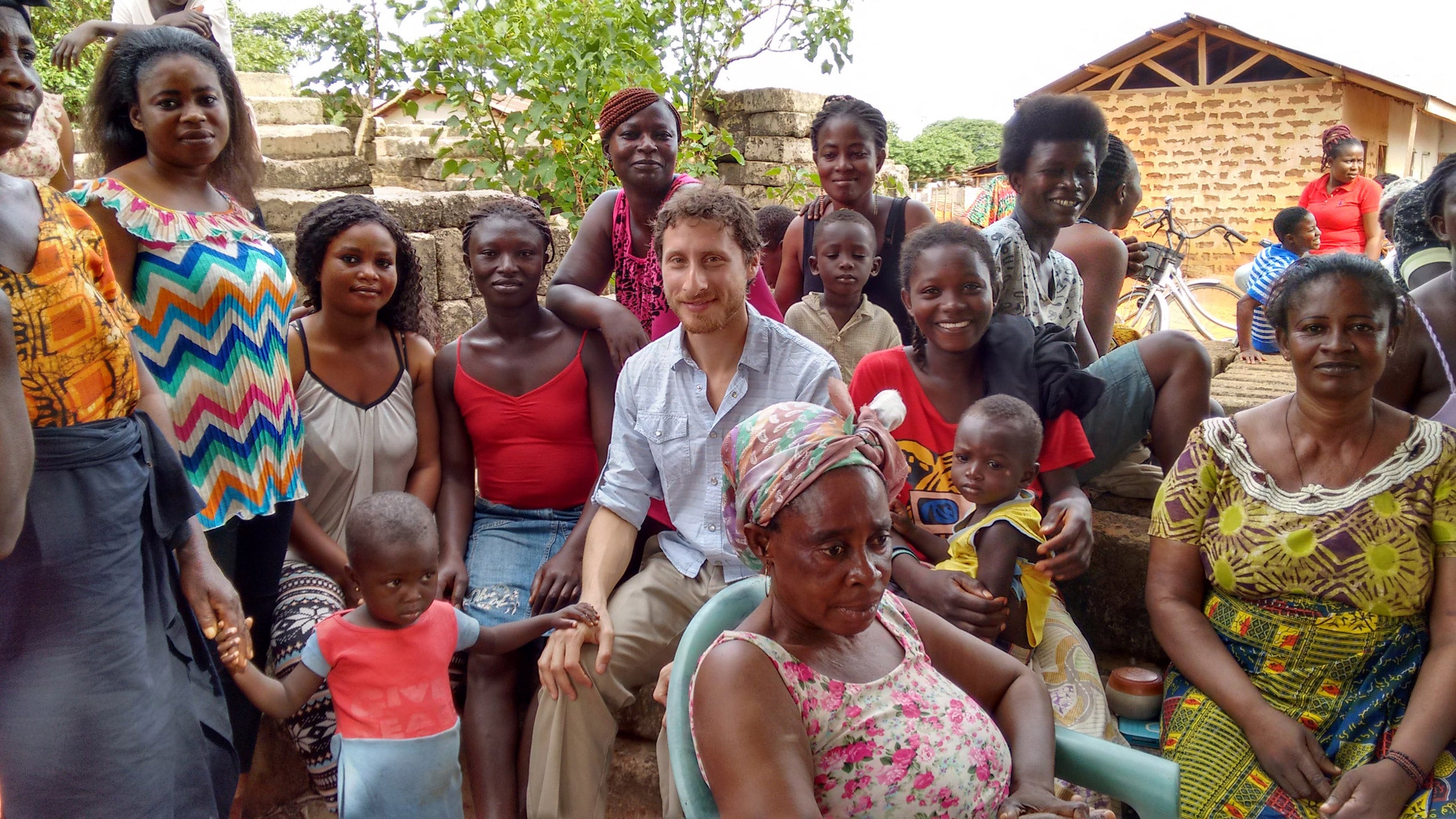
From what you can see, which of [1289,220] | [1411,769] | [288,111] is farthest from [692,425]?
[288,111]

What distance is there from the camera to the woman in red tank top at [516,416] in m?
3.00

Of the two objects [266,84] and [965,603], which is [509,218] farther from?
[266,84]

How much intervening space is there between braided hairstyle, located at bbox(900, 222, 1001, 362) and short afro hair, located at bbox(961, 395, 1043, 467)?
1.30ft

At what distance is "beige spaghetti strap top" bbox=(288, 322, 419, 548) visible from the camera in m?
2.87

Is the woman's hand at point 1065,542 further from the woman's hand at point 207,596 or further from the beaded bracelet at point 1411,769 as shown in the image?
the woman's hand at point 207,596

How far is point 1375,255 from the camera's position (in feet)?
28.4

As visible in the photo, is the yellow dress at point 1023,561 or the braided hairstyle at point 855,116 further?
the braided hairstyle at point 855,116

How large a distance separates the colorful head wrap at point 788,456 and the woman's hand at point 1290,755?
1.05 m

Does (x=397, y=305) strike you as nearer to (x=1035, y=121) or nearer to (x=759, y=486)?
(x=759, y=486)

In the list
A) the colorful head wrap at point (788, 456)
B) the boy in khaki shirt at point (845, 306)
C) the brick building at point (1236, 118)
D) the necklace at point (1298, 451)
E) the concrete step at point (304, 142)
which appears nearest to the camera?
the colorful head wrap at point (788, 456)

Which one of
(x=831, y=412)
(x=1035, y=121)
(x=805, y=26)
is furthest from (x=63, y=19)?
(x=831, y=412)

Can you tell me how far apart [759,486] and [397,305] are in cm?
185

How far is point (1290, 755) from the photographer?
6.94ft

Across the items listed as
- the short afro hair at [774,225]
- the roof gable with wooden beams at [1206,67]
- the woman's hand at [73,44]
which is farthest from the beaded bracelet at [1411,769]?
the roof gable with wooden beams at [1206,67]
